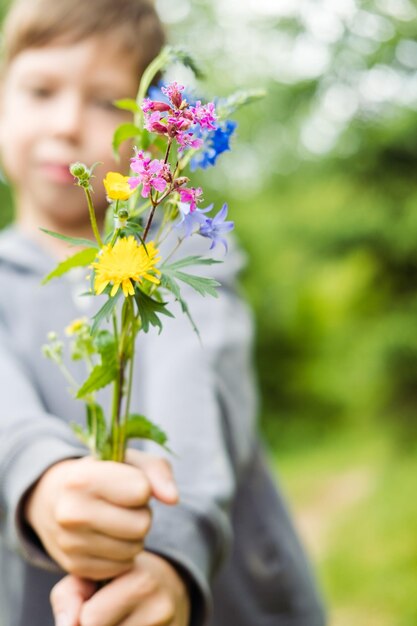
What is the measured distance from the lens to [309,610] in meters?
1.35

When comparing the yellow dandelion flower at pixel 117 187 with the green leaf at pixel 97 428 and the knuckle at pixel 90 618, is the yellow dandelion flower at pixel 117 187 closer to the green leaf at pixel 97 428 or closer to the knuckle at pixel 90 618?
the green leaf at pixel 97 428

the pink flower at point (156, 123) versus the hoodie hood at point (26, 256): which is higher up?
the hoodie hood at point (26, 256)

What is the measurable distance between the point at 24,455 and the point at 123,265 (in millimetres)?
405

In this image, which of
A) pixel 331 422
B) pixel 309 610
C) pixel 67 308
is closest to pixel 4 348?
pixel 67 308

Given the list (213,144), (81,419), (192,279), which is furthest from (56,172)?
(192,279)

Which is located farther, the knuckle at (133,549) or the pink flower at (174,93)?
the knuckle at (133,549)

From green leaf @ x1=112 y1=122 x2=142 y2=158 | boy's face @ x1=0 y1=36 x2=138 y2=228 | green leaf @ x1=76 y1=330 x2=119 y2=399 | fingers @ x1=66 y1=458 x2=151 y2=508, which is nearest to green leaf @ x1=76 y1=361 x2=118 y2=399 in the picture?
green leaf @ x1=76 y1=330 x2=119 y2=399

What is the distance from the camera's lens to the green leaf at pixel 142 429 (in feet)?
2.68

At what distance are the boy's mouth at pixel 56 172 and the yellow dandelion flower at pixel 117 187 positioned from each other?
73 centimetres

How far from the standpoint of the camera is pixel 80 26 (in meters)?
1.32

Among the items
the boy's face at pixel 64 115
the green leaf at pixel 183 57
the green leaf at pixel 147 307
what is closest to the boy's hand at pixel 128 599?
the green leaf at pixel 147 307

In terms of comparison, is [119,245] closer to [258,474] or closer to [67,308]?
[67,308]

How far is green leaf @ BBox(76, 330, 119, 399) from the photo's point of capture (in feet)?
2.46

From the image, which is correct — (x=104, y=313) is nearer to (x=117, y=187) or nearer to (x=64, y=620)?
(x=117, y=187)
